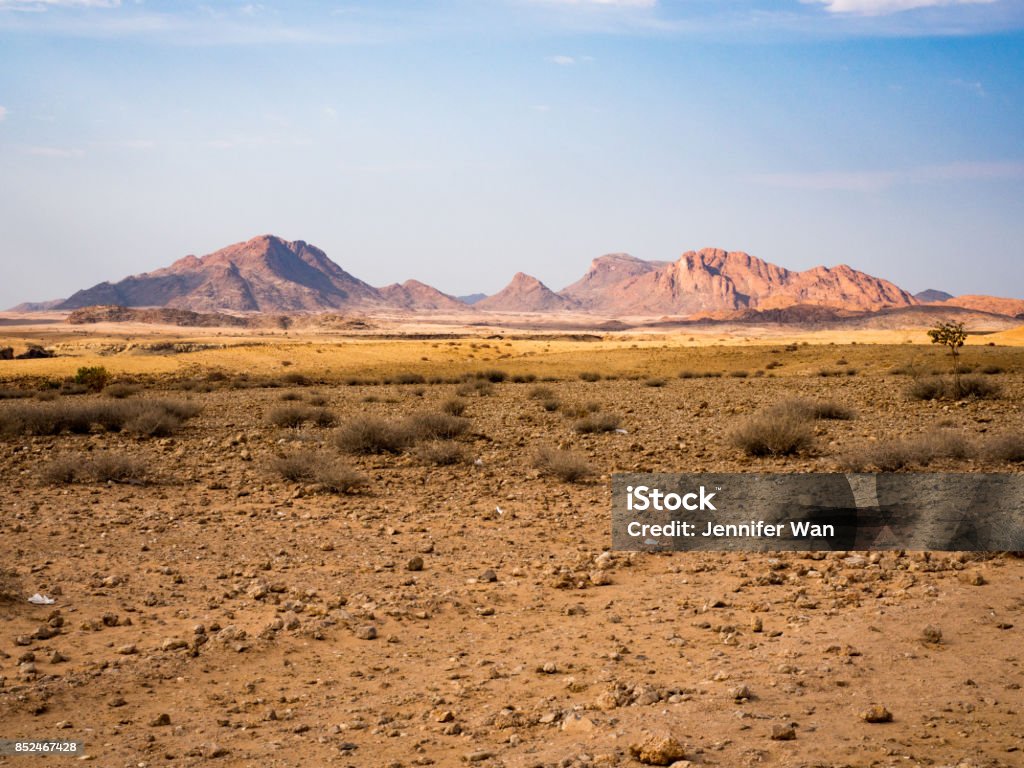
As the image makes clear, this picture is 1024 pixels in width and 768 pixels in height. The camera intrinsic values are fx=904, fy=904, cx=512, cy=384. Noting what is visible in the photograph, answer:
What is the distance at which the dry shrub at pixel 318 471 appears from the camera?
12211mm

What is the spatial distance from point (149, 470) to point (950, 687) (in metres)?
11.4

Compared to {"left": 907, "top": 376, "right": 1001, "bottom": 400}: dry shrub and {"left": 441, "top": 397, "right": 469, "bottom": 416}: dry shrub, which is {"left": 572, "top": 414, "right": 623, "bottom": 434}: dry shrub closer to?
{"left": 441, "top": 397, "right": 469, "bottom": 416}: dry shrub

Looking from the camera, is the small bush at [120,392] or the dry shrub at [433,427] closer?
the dry shrub at [433,427]

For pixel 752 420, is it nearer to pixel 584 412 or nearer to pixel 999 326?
pixel 584 412

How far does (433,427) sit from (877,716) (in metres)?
12.2

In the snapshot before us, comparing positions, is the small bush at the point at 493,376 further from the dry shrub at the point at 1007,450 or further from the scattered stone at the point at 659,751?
the scattered stone at the point at 659,751

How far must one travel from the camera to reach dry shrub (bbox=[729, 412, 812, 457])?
1409cm

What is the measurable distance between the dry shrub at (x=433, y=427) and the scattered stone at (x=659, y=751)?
1172 centimetres

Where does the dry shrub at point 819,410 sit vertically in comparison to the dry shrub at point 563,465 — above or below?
above

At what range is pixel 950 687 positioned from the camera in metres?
5.31

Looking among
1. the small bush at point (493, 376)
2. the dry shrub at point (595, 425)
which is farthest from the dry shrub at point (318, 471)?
the small bush at point (493, 376)

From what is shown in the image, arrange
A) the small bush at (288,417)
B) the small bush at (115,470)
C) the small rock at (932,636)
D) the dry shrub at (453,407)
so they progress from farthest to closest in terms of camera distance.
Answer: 1. the dry shrub at (453,407)
2. the small bush at (288,417)
3. the small bush at (115,470)
4. the small rock at (932,636)

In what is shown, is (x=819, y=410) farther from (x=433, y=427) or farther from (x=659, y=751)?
(x=659, y=751)

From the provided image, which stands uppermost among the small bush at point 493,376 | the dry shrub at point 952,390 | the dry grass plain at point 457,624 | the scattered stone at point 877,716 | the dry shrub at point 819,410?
the dry shrub at point 952,390
